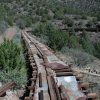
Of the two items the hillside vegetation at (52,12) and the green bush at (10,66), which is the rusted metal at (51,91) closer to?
the green bush at (10,66)

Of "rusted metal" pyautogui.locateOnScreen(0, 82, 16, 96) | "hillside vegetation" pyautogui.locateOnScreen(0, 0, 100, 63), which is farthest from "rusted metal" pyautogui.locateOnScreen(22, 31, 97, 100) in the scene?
"hillside vegetation" pyautogui.locateOnScreen(0, 0, 100, 63)

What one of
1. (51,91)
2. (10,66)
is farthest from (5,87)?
(10,66)

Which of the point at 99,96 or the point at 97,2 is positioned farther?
the point at 97,2

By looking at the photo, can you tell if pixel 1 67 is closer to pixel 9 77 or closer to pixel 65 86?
pixel 9 77

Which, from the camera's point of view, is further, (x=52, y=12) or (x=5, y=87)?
(x=52, y=12)

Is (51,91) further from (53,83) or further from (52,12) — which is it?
(52,12)

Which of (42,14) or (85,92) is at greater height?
(85,92)

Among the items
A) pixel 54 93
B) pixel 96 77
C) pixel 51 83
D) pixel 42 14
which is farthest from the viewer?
pixel 42 14

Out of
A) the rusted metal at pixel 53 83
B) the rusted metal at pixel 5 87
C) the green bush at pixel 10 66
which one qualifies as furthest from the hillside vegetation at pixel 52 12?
the rusted metal at pixel 5 87

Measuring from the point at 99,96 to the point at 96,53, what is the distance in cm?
2302

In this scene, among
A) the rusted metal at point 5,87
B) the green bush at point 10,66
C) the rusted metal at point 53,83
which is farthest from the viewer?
the green bush at point 10,66

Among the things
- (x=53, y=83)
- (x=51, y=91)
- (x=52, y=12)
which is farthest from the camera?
(x=52, y=12)

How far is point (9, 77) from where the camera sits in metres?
12.1

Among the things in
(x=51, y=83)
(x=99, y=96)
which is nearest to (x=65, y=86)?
(x=51, y=83)
